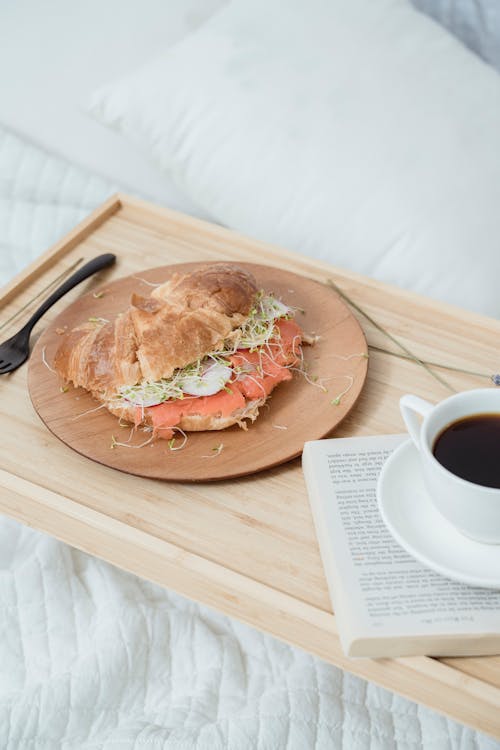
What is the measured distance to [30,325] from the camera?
3.35ft

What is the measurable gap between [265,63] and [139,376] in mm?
711

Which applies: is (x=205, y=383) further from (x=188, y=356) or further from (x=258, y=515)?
(x=258, y=515)

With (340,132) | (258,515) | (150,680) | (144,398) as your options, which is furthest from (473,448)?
(340,132)

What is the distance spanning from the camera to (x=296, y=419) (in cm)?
87

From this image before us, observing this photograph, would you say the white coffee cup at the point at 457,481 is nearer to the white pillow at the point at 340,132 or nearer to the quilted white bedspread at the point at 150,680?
the quilted white bedspread at the point at 150,680

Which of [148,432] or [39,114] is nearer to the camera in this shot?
[148,432]

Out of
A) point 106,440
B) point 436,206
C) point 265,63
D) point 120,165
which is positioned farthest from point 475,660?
point 120,165

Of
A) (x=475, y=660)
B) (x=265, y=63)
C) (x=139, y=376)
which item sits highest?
(x=265, y=63)

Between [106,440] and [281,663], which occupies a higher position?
[106,440]

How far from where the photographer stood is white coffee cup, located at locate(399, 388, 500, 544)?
63cm

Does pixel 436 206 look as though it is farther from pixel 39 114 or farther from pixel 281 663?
pixel 39 114

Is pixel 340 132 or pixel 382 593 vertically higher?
pixel 340 132

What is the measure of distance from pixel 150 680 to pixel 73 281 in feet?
1.69

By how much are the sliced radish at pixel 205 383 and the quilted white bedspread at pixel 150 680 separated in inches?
11.9
